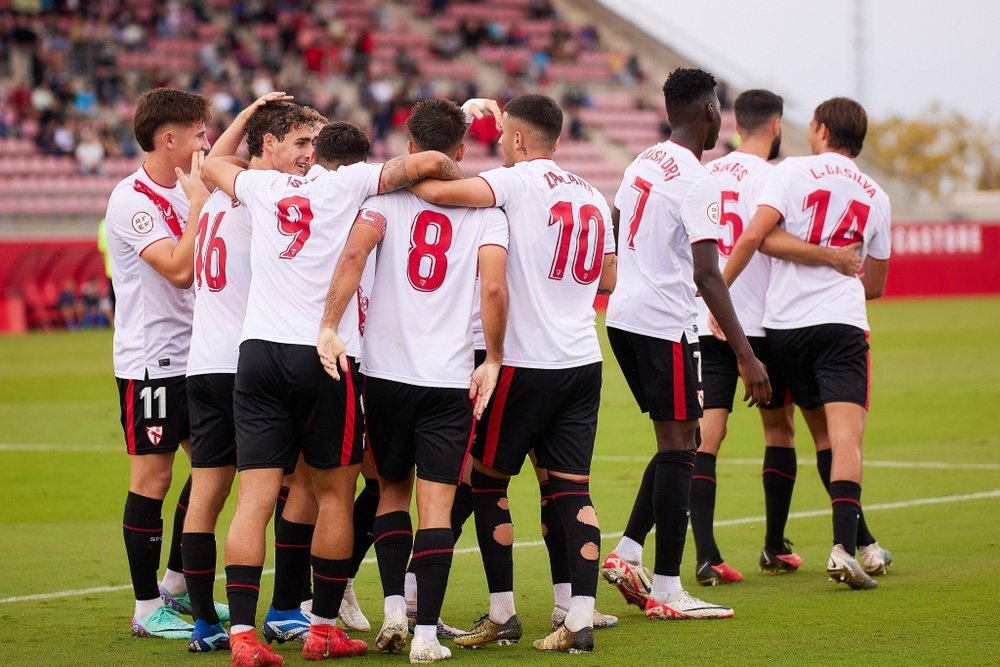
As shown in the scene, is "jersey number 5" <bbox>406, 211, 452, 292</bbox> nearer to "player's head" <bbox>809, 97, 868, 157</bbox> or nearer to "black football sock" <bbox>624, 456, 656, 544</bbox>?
"black football sock" <bbox>624, 456, 656, 544</bbox>

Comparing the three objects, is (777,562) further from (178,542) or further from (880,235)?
(178,542)

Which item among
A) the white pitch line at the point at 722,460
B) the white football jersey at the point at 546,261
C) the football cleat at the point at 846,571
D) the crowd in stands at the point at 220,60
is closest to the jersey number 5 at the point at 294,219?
the white football jersey at the point at 546,261

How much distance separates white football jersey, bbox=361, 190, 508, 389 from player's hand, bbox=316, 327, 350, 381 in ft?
0.79

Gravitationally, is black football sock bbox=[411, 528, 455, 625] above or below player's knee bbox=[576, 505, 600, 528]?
below

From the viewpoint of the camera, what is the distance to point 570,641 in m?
5.48

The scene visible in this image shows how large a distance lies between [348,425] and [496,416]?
2.17ft

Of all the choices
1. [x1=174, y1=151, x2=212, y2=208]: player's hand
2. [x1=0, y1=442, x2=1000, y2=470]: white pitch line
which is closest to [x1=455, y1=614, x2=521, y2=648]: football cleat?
[x1=174, y1=151, x2=212, y2=208]: player's hand

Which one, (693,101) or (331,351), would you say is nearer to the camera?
(331,351)

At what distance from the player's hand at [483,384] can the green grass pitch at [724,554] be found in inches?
38.9

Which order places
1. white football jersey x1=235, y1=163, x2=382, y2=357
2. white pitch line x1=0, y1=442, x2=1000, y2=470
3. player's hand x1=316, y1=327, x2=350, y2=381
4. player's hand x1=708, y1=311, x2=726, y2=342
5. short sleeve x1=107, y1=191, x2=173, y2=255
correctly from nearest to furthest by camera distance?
1. player's hand x1=316, y1=327, x2=350, y2=381
2. white football jersey x1=235, y1=163, x2=382, y2=357
3. short sleeve x1=107, y1=191, x2=173, y2=255
4. player's hand x1=708, y1=311, x2=726, y2=342
5. white pitch line x1=0, y1=442, x2=1000, y2=470

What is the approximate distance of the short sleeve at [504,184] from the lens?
5.52m

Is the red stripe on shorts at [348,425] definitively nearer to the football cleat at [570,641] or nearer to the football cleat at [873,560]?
the football cleat at [570,641]

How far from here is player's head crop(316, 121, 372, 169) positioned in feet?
18.6

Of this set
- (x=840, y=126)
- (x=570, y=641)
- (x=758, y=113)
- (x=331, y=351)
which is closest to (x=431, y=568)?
(x=570, y=641)
